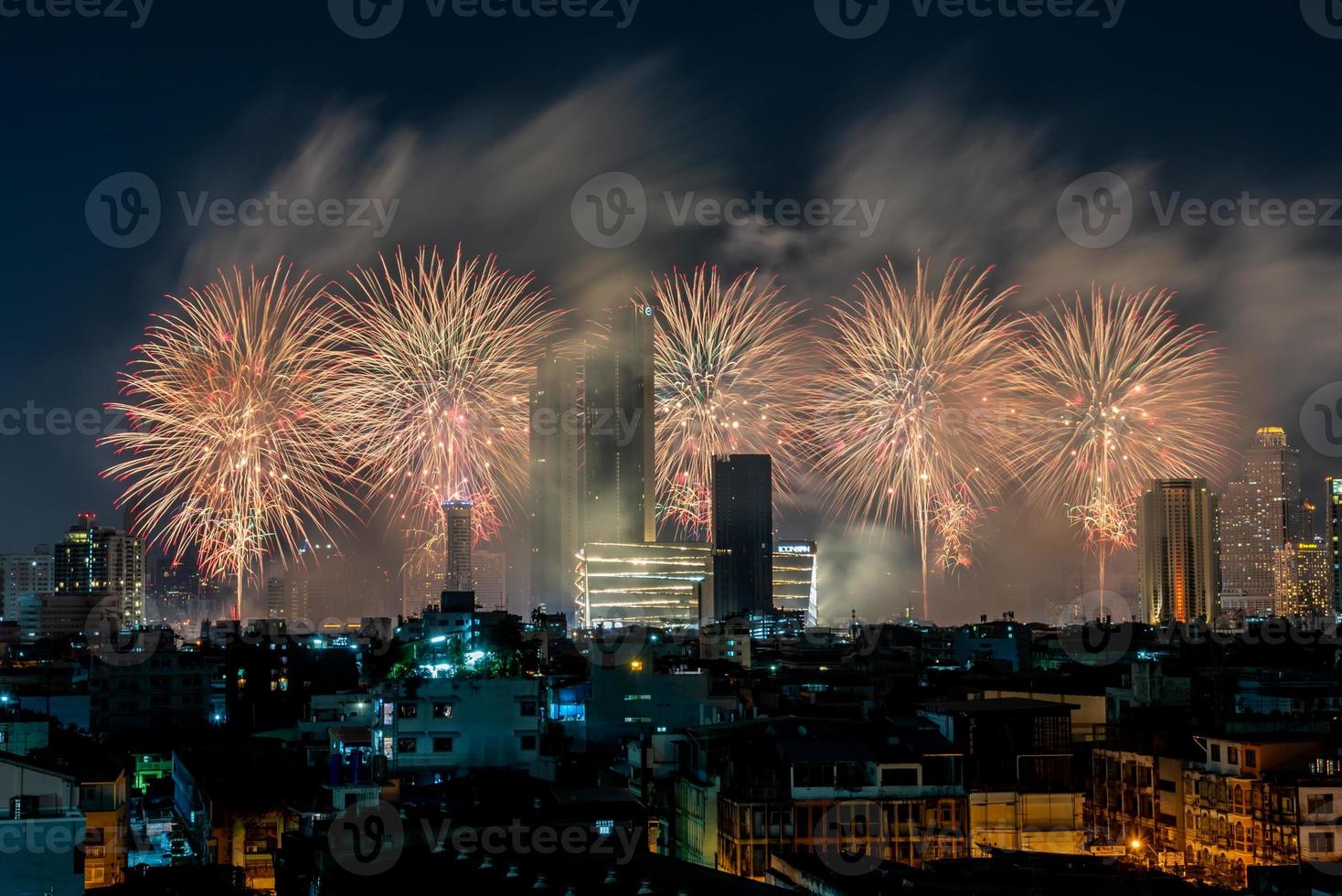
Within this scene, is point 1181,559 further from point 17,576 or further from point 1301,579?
point 17,576

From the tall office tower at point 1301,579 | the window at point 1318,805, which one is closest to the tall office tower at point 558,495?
the tall office tower at point 1301,579

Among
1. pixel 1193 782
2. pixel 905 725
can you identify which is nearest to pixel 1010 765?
pixel 905 725

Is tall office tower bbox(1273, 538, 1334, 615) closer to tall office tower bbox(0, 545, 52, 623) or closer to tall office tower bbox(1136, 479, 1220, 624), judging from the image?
tall office tower bbox(1136, 479, 1220, 624)

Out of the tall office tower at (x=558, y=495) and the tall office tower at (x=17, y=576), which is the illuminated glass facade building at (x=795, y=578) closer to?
the tall office tower at (x=558, y=495)

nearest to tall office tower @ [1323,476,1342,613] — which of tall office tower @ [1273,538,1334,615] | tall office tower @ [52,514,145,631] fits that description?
tall office tower @ [1273,538,1334,615]

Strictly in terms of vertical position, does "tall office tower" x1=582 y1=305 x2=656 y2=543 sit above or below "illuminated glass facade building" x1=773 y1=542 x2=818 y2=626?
above

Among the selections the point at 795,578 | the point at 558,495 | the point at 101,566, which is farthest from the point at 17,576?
the point at 795,578
